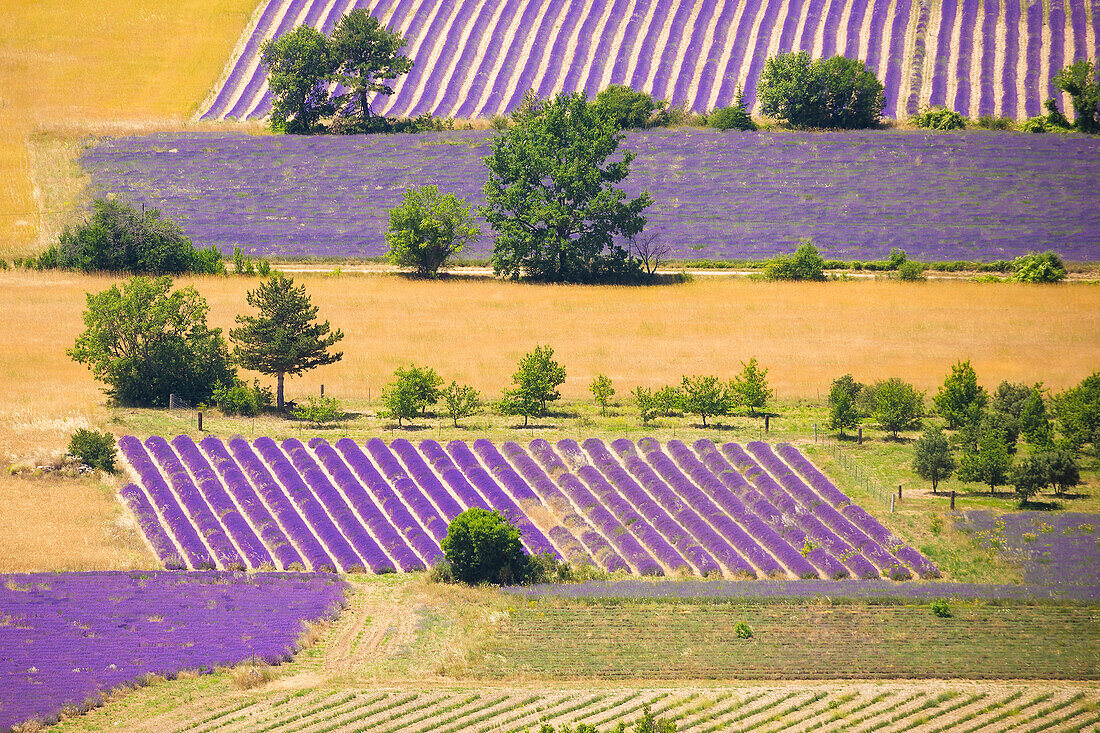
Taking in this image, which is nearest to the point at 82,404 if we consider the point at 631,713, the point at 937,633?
the point at 631,713

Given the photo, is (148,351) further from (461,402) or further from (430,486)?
(430,486)

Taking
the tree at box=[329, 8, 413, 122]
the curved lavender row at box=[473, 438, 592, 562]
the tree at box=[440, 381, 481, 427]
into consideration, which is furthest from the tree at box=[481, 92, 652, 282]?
the curved lavender row at box=[473, 438, 592, 562]

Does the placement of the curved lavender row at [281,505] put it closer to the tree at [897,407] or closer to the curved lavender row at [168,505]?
the curved lavender row at [168,505]

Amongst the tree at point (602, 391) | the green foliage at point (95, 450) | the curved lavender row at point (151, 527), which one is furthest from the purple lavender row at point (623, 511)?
the green foliage at point (95, 450)

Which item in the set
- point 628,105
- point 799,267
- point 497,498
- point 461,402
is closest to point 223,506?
point 497,498

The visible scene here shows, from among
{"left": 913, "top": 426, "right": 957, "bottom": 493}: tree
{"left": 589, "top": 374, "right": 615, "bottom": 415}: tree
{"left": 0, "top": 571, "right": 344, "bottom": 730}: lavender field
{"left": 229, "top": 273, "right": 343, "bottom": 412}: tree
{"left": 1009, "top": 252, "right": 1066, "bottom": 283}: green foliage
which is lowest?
{"left": 0, "top": 571, "right": 344, "bottom": 730}: lavender field

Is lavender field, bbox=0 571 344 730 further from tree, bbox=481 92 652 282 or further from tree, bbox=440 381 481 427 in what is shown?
tree, bbox=481 92 652 282
